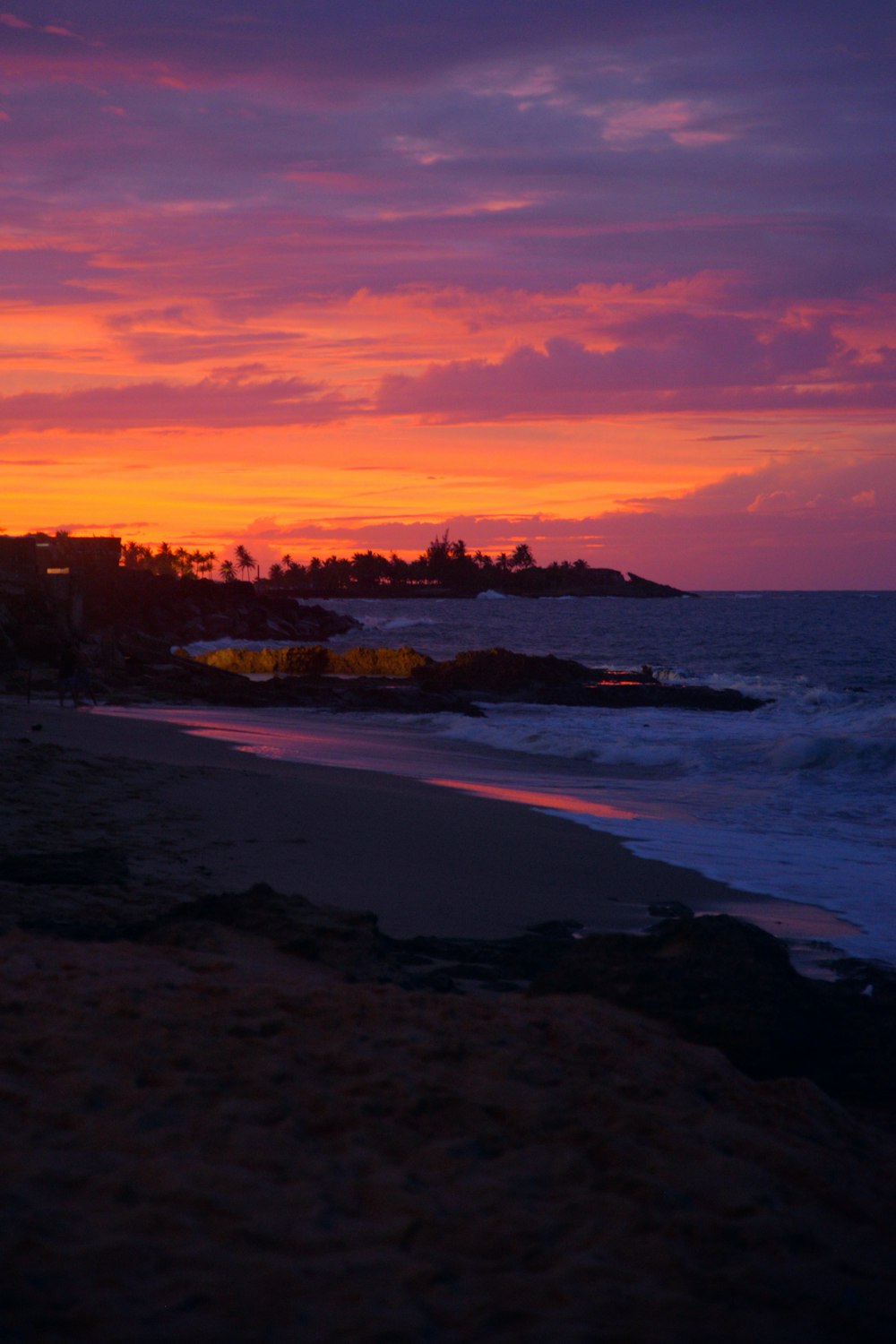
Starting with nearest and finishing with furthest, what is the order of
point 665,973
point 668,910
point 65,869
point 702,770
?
1. point 665,973
2. point 65,869
3. point 668,910
4. point 702,770

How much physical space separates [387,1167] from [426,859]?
5931mm

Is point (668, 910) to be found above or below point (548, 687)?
below

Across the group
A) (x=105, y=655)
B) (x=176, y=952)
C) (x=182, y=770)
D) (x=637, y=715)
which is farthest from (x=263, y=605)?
(x=176, y=952)

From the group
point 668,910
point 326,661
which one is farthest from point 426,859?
point 326,661

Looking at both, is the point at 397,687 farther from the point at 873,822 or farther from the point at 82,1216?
the point at 82,1216

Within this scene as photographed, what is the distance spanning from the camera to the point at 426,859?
9.16m

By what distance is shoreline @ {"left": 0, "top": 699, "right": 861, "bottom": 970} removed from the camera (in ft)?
24.7

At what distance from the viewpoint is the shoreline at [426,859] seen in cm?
754

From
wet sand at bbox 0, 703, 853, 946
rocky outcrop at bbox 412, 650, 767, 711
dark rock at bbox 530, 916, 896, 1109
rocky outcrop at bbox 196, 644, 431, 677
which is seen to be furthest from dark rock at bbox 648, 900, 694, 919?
rocky outcrop at bbox 196, 644, 431, 677

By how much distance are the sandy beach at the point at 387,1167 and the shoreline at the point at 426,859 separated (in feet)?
6.65

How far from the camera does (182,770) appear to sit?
12.4 meters

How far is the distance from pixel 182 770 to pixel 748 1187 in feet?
32.6

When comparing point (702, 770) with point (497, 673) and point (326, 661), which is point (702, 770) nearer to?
point (497, 673)

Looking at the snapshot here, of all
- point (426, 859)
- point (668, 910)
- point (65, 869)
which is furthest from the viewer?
point (426, 859)
